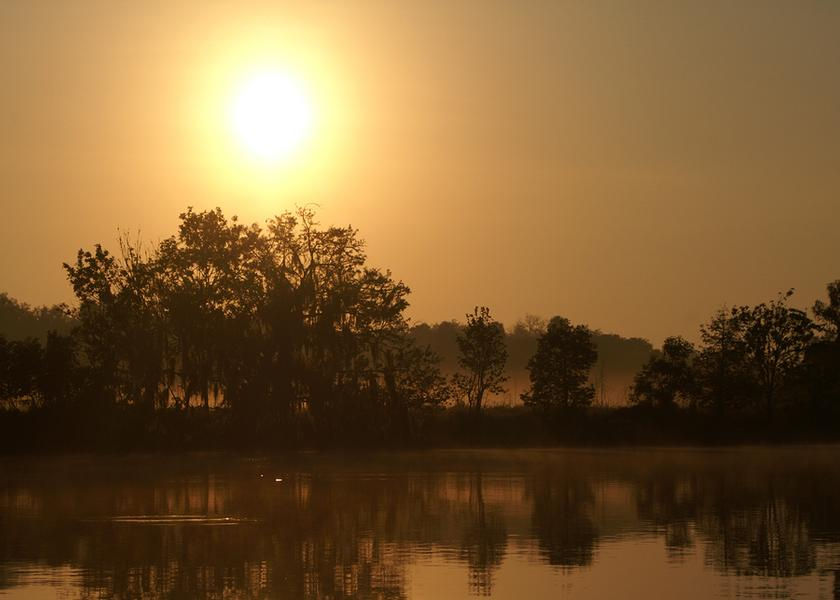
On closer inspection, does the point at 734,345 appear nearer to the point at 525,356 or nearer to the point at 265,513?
the point at 265,513

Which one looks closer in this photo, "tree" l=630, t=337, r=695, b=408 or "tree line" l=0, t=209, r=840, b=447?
"tree line" l=0, t=209, r=840, b=447

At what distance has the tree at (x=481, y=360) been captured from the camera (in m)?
88.2

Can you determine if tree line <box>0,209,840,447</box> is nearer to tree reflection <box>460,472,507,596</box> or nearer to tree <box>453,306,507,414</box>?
tree <box>453,306,507,414</box>

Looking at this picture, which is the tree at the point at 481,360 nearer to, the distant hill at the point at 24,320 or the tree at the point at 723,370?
the tree at the point at 723,370

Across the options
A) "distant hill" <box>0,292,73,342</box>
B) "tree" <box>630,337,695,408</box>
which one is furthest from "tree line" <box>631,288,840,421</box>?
"distant hill" <box>0,292,73,342</box>

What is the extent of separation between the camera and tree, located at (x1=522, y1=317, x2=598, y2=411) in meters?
85.8

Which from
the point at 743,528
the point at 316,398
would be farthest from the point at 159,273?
the point at 743,528

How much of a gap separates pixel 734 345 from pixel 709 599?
7033 cm

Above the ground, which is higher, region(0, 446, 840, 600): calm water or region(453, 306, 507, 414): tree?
region(453, 306, 507, 414): tree

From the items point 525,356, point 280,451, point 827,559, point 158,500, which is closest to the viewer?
point 827,559

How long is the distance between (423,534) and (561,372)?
190ft

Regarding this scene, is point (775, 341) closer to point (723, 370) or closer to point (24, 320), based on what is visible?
point (723, 370)

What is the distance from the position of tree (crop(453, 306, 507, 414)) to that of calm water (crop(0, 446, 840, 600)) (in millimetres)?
35855

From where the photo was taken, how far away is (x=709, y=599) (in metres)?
20.7
